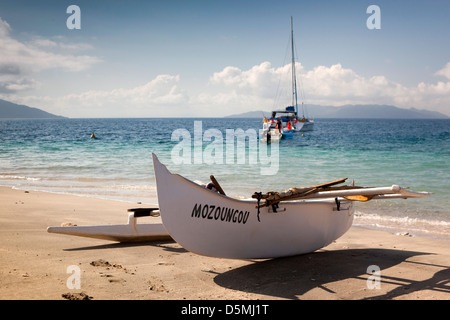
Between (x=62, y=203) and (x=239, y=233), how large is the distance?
5.97 metres

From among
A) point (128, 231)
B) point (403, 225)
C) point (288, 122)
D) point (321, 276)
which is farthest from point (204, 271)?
point (288, 122)

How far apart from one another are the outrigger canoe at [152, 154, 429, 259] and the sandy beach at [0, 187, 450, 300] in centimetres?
26

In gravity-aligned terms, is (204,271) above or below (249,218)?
below

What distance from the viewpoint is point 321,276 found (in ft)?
16.6

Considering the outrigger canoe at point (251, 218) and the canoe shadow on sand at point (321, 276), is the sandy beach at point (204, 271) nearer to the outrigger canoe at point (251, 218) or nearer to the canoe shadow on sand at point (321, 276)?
the canoe shadow on sand at point (321, 276)

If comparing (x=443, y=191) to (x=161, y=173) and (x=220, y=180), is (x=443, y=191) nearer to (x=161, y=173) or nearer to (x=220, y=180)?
(x=220, y=180)

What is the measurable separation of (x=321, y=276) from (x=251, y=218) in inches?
42.8

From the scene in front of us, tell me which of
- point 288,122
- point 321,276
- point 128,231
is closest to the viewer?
point 321,276

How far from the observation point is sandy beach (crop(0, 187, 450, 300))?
14.2 feet

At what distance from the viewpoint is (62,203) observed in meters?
9.66

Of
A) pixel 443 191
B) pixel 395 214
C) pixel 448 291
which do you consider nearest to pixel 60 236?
pixel 448 291

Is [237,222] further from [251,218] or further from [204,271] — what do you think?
[204,271]

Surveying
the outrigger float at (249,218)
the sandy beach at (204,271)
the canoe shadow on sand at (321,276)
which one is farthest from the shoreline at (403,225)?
the outrigger float at (249,218)
